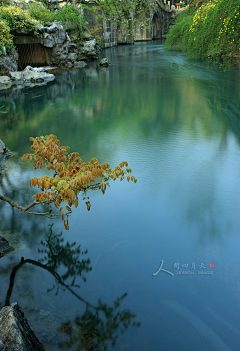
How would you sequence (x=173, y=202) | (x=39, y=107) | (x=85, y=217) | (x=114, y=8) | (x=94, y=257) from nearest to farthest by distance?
1. (x=94, y=257)
2. (x=85, y=217)
3. (x=173, y=202)
4. (x=39, y=107)
5. (x=114, y=8)

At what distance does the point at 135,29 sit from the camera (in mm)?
30203

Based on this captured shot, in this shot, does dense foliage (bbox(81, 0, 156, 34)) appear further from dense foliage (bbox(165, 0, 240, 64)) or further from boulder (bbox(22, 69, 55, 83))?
boulder (bbox(22, 69, 55, 83))

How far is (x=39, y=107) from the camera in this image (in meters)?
8.41

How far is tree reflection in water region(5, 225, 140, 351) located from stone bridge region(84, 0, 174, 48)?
23.6 meters

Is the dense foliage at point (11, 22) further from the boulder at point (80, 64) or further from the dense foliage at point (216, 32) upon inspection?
the dense foliage at point (216, 32)

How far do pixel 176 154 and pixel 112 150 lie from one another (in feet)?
3.72

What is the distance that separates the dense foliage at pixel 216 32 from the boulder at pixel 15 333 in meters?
13.6

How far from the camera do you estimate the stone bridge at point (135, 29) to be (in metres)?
23.9

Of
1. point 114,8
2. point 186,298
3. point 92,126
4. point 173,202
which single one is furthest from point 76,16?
point 186,298

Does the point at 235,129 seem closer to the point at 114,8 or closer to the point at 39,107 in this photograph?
the point at 39,107

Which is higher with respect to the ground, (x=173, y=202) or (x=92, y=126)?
(x=92, y=126)

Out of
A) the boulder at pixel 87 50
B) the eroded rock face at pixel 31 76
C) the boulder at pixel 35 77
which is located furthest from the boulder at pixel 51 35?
the boulder at pixel 35 77

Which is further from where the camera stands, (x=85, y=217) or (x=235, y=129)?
(x=235, y=129)

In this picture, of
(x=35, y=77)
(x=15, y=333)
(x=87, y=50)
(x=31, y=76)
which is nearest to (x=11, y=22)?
(x=31, y=76)
